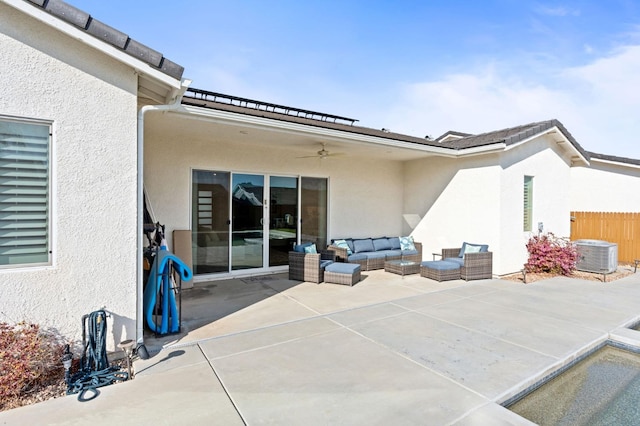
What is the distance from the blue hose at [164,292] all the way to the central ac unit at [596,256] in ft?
35.8

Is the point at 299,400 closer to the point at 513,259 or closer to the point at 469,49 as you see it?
the point at 513,259

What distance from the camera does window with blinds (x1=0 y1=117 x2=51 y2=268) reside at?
3.37 m

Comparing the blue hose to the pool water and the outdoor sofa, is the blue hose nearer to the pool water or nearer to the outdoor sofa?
the pool water

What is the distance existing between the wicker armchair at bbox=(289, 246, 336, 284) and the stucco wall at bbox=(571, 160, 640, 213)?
11307 millimetres

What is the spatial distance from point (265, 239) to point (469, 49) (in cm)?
856

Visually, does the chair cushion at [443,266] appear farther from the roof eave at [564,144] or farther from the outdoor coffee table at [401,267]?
the roof eave at [564,144]

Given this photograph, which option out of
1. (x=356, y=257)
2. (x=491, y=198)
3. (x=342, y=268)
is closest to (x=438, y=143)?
(x=491, y=198)

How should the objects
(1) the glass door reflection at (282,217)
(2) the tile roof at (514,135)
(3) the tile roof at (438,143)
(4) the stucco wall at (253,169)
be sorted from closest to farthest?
(3) the tile roof at (438,143)
(4) the stucco wall at (253,169)
(2) the tile roof at (514,135)
(1) the glass door reflection at (282,217)

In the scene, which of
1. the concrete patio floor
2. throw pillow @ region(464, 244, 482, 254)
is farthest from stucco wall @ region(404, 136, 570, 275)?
the concrete patio floor

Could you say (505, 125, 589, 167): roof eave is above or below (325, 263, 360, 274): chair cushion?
above

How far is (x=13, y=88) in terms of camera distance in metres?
3.29

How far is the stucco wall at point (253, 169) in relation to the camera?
24.3 ft

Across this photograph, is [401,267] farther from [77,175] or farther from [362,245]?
[77,175]

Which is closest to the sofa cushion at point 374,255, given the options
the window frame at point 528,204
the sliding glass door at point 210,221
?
the sliding glass door at point 210,221
